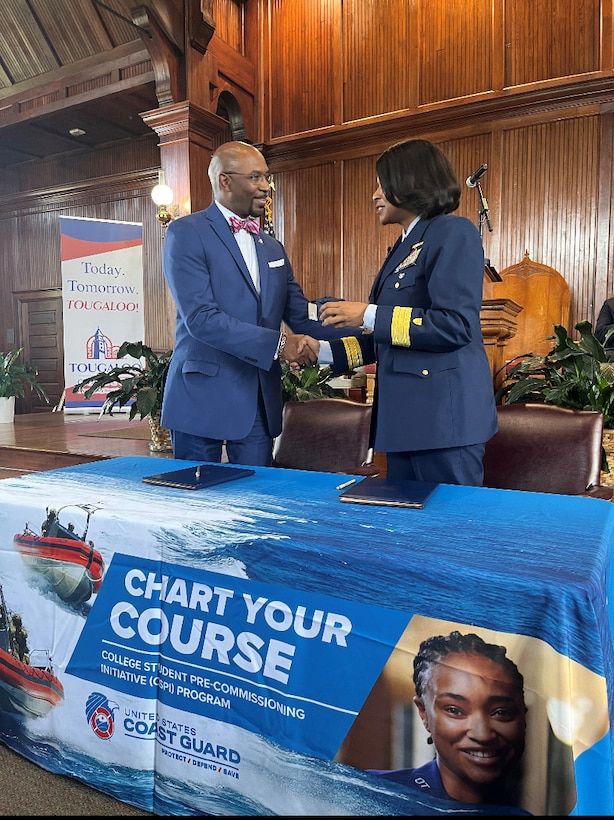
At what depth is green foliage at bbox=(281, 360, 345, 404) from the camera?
3.36 m

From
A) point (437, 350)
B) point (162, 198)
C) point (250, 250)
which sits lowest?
point (437, 350)

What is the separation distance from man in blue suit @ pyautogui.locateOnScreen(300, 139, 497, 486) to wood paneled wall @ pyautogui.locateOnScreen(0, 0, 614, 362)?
427cm

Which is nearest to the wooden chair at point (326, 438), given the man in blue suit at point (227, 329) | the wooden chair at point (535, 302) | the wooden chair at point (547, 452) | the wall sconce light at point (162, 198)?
the man in blue suit at point (227, 329)

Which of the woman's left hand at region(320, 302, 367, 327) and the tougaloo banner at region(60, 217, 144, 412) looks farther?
the tougaloo banner at region(60, 217, 144, 412)

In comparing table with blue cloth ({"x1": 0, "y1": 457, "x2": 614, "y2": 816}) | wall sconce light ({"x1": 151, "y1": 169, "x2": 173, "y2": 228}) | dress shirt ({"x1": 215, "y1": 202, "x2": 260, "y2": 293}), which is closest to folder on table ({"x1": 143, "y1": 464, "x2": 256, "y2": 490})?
table with blue cloth ({"x1": 0, "y1": 457, "x2": 614, "y2": 816})

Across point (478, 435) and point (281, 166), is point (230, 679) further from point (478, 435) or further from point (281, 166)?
point (281, 166)

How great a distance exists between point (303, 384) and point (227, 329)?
1.77 meters

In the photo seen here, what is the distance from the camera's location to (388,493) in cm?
115

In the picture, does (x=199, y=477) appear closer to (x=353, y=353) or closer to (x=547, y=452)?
(x=353, y=353)

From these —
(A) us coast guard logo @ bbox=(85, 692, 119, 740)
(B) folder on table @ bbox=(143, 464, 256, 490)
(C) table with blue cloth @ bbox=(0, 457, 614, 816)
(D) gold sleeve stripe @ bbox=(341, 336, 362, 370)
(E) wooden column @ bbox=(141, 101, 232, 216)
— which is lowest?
(A) us coast guard logo @ bbox=(85, 692, 119, 740)

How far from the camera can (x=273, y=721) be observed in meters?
0.88

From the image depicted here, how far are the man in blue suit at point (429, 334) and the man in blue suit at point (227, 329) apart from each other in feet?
1.17

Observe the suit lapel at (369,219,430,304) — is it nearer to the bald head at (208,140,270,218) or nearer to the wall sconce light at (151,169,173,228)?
the bald head at (208,140,270,218)

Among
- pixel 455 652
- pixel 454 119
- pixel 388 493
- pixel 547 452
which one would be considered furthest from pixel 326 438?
pixel 454 119
